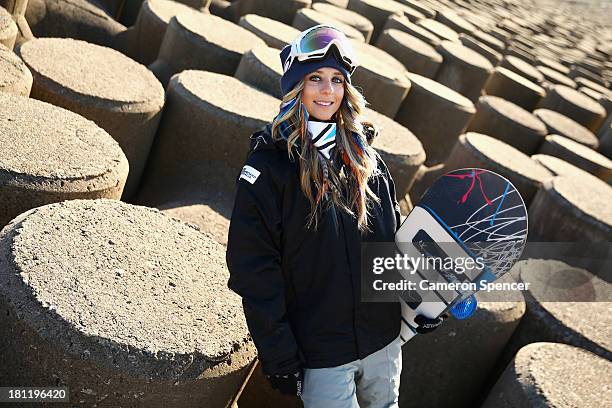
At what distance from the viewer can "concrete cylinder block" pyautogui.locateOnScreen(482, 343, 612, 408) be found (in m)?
2.89

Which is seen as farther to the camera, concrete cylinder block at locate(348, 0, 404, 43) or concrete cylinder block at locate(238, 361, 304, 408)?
concrete cylinder block at locate(348, 0, 404, 43)

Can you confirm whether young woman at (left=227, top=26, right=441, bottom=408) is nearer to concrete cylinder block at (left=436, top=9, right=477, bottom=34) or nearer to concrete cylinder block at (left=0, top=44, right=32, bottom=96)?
concrete cylinder block at (left=0, top=44, right=32, bottom=96)

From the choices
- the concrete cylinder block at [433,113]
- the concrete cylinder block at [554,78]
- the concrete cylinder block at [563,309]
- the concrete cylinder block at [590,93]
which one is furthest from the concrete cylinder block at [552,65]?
the concrete cylinder block at [563,309]

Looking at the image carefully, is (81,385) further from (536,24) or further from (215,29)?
(536,24)

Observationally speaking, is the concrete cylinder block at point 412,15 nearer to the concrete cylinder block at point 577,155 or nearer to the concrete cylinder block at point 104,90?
the concrete cylinder block at point 577,155

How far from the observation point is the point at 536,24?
52.1 ft

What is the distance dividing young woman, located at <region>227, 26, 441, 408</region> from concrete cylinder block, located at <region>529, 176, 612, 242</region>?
9.41ft

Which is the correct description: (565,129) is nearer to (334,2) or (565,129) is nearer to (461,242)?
(334,2)

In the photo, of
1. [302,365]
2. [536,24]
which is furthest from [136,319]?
[536,24]

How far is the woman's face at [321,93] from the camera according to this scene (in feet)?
7.39

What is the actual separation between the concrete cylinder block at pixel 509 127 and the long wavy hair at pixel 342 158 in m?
4.75

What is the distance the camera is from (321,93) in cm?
225

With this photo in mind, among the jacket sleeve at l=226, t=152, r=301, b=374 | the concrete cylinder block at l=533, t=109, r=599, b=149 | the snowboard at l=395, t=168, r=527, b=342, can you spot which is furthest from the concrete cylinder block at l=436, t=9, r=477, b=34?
the jacket sleeve at l=226, t=152, r=301, b=374

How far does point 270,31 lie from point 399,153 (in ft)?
6.21
